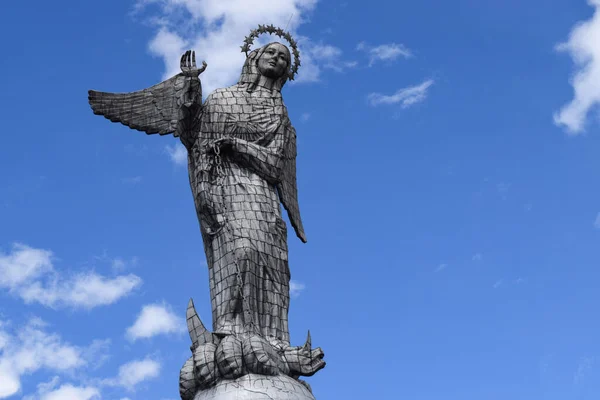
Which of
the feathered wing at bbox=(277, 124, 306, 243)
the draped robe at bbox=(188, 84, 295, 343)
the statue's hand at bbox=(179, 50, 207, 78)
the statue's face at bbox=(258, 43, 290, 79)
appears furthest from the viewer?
the statue's face at bbox=(258, 43, 290, 79)

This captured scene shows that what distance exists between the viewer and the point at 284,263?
17406 mm

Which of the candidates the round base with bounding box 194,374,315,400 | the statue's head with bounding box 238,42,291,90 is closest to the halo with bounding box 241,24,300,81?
the statue's head with bounding box 238,42,291,90

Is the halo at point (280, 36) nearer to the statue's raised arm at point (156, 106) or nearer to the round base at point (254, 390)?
the statue's raised arm at point (156, 106)

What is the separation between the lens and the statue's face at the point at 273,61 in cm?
1878

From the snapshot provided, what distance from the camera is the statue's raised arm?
17750 mm

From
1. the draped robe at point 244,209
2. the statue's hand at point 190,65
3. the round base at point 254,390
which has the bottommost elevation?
the round base at point 254,390

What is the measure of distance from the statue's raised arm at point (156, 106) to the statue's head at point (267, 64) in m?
1.29

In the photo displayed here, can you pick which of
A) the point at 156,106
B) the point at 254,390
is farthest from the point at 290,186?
the point at 254,390

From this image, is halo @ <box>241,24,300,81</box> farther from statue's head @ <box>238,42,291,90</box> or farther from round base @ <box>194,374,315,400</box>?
round base @ <box>194,374,315,400</box>

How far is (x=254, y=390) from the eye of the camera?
15.6 meters

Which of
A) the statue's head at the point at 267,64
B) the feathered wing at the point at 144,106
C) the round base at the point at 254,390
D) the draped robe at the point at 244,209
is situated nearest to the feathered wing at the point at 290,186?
the draped robe at the point at 244,209

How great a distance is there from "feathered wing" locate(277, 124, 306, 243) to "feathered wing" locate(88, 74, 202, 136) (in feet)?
6.32

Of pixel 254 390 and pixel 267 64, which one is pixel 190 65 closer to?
pixel 267 64

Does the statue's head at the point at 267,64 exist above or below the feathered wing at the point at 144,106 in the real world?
above
